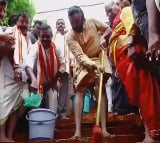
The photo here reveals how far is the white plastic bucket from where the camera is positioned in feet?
16.9

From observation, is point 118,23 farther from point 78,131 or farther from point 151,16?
point 151,16

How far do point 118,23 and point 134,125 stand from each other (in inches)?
44.9

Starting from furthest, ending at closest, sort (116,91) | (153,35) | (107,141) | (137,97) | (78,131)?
(116,91), (78,131), (107,141), (137,97), (153,35)

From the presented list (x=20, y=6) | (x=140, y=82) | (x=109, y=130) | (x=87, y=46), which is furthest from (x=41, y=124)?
(x=20, y=6)

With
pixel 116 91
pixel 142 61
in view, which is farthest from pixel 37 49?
pixel 142 61

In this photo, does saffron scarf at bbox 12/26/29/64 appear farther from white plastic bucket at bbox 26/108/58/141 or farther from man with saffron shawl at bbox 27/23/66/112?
white plastic bucket at bbox 26/108/58/141

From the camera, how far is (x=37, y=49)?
594 centimetres

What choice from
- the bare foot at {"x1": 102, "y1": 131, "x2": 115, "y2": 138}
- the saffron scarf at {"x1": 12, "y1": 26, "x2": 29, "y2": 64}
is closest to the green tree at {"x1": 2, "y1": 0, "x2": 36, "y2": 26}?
the saffron scarf at {"x1": 12, "y1": 26, "x2": 29, "y2": 64}

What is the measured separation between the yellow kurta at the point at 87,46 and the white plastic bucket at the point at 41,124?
1.55ft

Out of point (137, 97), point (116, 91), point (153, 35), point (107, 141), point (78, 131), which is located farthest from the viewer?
point (116, 91)

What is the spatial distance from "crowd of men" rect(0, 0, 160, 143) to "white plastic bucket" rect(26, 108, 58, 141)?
0.20m

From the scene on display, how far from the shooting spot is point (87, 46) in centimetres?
541

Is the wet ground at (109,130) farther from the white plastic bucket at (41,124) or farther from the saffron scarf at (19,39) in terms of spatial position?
the saffron scarf at (19,39)

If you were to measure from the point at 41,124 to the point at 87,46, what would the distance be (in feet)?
3.37
